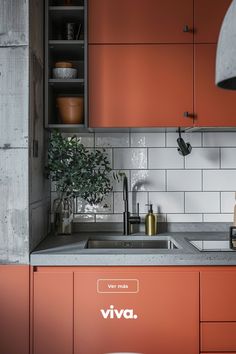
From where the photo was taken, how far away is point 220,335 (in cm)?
191

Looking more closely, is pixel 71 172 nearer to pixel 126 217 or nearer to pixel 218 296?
pixel 126 217

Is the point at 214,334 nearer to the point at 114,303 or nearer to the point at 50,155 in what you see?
the point at 114,303

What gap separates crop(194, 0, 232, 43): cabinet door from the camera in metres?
2.26

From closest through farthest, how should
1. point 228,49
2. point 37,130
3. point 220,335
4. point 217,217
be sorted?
point 228,49
point 220,335
point 37,130
point 217,217

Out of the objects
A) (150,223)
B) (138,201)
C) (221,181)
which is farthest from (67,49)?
(221,181)

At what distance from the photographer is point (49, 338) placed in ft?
6.30

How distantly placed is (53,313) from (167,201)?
106cm

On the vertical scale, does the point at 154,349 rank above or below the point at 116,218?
below

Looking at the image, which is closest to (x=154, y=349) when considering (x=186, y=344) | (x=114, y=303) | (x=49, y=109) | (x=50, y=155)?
(x=186, y=344)

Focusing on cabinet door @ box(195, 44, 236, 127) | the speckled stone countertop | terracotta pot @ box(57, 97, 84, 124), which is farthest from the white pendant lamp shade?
terracotta pot @ box(57, 97, 84, 124)

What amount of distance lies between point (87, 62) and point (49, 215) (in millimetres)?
988

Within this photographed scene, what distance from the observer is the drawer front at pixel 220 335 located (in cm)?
191

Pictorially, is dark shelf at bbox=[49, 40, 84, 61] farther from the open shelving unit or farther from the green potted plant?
the green potted plant

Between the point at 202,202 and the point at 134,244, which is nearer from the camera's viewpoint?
the point at 134,244
